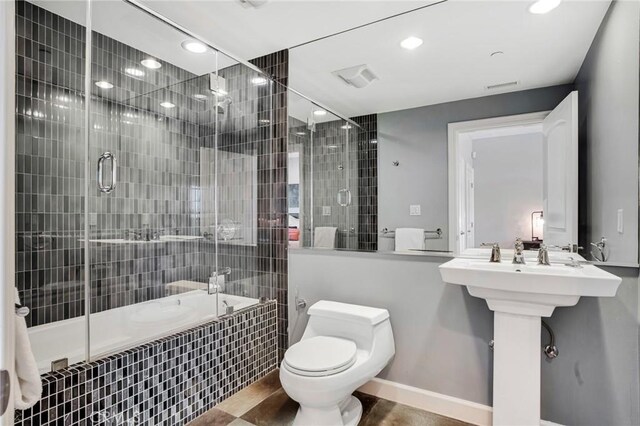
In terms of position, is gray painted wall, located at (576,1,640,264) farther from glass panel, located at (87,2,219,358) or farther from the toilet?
glass panel, located at (87,2,219,358)

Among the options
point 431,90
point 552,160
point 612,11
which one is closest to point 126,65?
point 431,90

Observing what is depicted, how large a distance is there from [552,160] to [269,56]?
1.99m

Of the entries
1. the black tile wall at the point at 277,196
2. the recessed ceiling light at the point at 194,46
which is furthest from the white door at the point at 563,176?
the recessed ceiling light at the point at 194,46

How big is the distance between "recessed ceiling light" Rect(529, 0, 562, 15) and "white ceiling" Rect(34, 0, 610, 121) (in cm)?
2

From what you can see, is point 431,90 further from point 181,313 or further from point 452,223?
point 181,313

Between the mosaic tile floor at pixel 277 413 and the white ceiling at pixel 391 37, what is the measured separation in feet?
6.15

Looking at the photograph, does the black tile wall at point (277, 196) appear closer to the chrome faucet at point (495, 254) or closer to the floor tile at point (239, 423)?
the floor tile at point (239, 423)

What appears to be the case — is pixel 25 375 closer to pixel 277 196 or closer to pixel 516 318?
pixel 277 196

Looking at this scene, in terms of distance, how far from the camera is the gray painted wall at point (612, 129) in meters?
1.48

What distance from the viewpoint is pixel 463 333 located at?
6.37 feet

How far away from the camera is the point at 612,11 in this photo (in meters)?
1.62

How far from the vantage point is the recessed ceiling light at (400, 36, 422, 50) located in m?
2.08

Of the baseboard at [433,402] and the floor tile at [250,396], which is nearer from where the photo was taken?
the baseboard at [433,402]

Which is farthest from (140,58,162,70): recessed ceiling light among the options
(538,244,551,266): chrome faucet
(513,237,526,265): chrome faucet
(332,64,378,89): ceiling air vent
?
(538,244,551,266): chrome faucet
